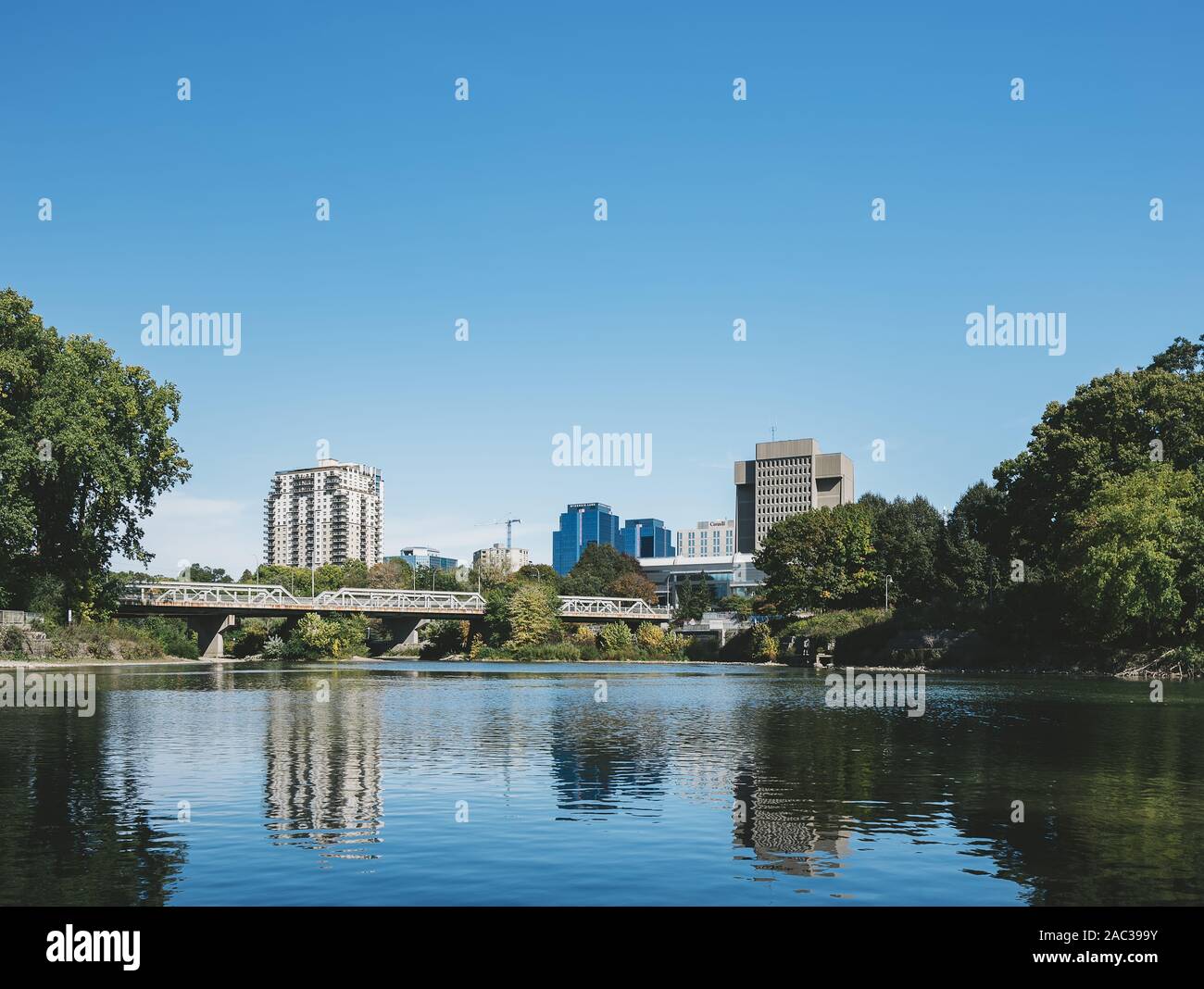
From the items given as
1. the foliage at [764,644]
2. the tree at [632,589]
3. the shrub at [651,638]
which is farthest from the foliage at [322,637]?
the tree at [632,589]

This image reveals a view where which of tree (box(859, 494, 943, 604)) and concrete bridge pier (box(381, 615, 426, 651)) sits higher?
tree (box(859, 494, 943, 604))

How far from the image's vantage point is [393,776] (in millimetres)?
27188

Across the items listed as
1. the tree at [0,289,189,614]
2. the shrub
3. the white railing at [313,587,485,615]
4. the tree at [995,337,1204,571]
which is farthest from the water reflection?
the shrub

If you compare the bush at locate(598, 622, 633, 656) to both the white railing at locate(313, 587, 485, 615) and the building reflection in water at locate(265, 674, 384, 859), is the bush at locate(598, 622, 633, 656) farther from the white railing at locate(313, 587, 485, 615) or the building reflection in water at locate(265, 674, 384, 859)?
the building reflection in water at locate(265, 674, 384, 859)

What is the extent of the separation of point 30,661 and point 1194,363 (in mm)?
101510

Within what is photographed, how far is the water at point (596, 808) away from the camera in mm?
16438

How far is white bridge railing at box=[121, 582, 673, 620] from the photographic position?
123688 millimetres

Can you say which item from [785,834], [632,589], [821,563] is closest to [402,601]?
[632,589]

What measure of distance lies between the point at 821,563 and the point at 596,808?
114 m

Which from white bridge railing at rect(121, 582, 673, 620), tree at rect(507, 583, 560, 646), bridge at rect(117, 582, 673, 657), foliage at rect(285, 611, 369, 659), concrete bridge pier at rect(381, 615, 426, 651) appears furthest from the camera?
concrete bridge pier at rect(381, 615, 426, 651)

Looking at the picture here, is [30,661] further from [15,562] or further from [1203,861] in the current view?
[1203,861]

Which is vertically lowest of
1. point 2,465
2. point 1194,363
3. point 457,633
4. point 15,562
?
point 457,633

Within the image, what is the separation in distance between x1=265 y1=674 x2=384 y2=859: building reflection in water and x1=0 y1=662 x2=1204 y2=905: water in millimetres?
114
